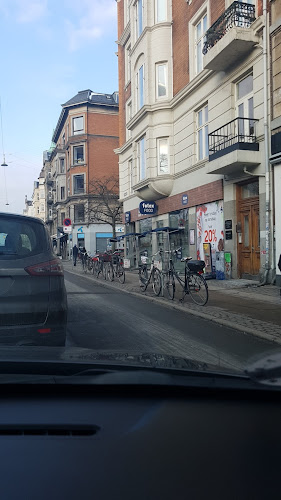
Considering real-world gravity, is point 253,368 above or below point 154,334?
above

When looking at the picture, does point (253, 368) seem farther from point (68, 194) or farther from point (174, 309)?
point (68, 194)

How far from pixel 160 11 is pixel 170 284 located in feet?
48.0

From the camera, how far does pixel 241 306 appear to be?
346 inches

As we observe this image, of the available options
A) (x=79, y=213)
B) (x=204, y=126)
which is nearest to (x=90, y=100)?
(x=79, y=213)

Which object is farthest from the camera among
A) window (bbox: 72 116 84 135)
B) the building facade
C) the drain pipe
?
window (bbox: 72 116 84 135)

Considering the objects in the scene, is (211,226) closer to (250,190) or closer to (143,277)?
(250,190)

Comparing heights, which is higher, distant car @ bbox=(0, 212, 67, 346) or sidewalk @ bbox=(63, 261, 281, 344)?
distant car @ bbox=(0, 212, 67, 346)

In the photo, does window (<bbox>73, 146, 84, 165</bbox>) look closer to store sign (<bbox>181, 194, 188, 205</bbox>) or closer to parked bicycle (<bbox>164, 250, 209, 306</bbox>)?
store sign (<bbox>181, 194, 188, 205</bbox>)

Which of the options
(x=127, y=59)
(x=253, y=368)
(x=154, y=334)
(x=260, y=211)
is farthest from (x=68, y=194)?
(x=253, y=368)

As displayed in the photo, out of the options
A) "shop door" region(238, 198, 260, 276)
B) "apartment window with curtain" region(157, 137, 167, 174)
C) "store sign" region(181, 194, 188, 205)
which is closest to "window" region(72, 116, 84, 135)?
"apartment window with curtain" region(157, 137, 167, 174)

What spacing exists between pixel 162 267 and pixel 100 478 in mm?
9882

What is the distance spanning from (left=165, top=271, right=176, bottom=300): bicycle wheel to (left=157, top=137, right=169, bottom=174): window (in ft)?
31.3

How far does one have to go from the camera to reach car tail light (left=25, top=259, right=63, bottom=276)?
4.04 meters

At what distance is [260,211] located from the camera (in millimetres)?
12297
